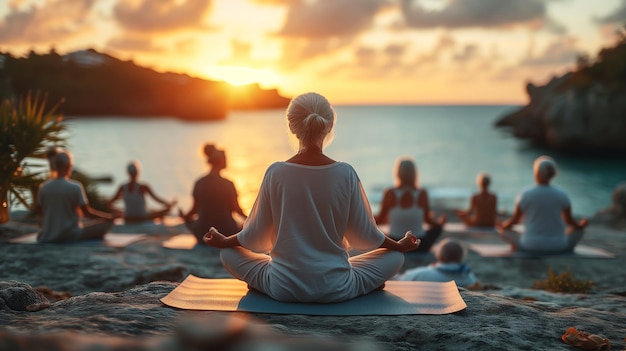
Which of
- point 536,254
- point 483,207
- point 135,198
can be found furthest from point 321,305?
point 135,198

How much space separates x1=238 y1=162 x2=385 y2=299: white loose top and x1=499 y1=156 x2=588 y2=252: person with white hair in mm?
5333

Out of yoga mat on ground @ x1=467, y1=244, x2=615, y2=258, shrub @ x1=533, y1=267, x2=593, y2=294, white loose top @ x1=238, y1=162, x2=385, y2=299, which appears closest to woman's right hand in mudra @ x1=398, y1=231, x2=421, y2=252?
white loose top @ x1=238, y1=162, x2=385, y2=299

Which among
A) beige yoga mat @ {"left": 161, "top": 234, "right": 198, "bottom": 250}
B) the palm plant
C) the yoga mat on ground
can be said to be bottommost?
beige yoga mat @ {"left": 161, "top": 234, "right": 198, "bottom": 250}

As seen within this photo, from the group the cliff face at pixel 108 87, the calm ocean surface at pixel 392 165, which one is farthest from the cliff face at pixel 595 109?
the cliff face at pixel 108 87

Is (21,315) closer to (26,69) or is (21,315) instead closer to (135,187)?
(135,187)

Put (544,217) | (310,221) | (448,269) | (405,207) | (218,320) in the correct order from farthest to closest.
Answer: (405,207), (544,217), (448,269), (310,221), (218,320)

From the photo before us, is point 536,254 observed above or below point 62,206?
Result: below

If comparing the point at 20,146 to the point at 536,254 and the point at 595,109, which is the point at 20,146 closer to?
the point at 536,254

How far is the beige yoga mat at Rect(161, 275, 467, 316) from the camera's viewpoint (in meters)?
4.20

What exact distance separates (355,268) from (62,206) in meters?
6.23

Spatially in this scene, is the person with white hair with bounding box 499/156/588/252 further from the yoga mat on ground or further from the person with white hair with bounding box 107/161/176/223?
the person with white hair with bounding box 107/161/176/223

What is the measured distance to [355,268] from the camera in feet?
14.9

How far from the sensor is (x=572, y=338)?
3645mm

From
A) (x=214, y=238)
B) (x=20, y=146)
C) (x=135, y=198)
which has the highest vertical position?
(x=20, y=146)
